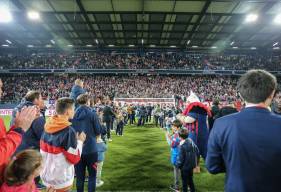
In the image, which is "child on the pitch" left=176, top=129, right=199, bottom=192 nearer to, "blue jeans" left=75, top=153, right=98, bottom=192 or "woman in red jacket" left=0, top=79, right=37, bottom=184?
"blue jeans" left=75, top=153, right=98, bottom=192

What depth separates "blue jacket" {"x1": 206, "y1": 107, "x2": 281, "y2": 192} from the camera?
1.99m

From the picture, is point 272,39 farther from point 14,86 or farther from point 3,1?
point 14,86

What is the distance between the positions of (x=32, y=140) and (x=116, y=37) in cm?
3100

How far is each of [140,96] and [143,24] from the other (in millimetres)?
10351

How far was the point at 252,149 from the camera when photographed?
2.04 m

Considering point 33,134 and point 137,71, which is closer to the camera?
point 33,134

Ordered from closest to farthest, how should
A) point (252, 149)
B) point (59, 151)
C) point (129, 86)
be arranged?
point (252, 149) → point (59, 151) → point (129, 86)

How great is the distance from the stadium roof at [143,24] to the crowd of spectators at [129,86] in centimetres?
547

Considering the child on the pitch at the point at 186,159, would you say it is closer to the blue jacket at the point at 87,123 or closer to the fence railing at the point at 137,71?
the blue jacket at the point at 87,123

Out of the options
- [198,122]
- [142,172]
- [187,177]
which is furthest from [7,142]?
[142,172]

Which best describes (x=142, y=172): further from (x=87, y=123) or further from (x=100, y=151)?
(x=87, y=123)

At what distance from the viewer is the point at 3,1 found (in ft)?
64.7

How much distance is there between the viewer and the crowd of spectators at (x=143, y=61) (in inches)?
1617

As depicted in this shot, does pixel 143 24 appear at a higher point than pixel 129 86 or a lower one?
higher
